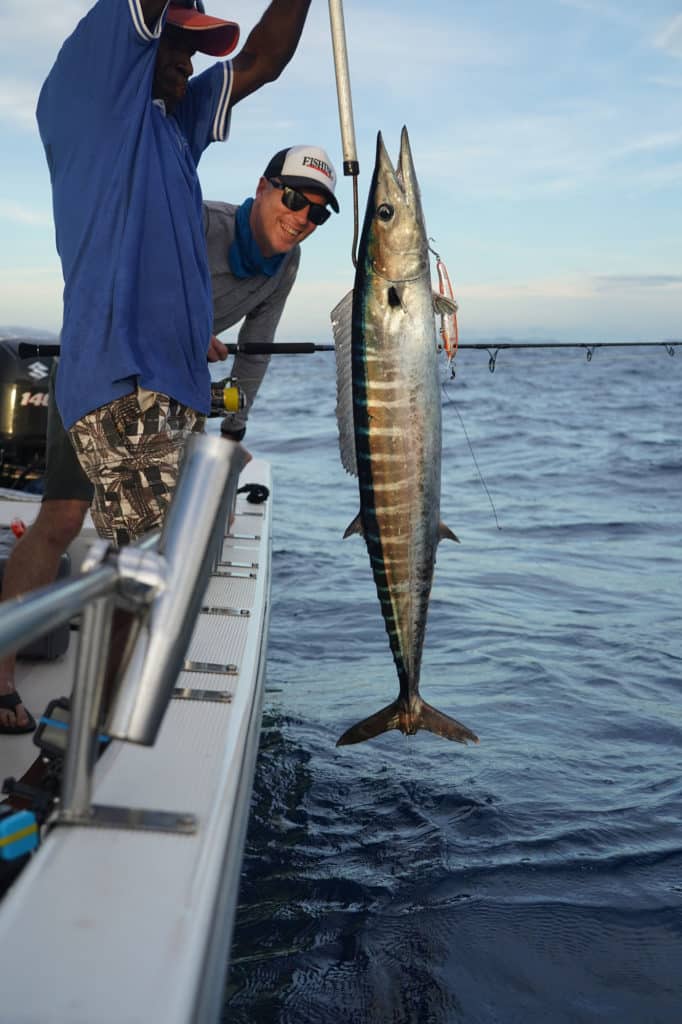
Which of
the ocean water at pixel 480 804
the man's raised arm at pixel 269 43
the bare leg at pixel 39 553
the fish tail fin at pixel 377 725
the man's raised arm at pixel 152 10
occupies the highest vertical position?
the man's raised arm at pixel 269 43

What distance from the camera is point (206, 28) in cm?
269

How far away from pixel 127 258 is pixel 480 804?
2.75 m

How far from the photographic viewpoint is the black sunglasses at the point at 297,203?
3.78m

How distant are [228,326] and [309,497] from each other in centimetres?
775

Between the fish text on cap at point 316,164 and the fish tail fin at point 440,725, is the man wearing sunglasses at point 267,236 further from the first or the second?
the fish tail fin at point 440,725

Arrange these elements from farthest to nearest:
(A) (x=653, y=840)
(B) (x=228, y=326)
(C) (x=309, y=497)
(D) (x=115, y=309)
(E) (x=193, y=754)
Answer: (C) (x=309, y=497)
(B) (x=228, y=326)
(A) (x=653, y=840)
(D) (x=115, y=309)
(E) (x=193, y=754)

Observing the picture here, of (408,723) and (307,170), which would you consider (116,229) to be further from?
(408,723)

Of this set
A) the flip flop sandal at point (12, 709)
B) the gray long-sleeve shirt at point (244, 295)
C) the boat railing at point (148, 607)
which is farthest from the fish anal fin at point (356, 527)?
the gray long-sleeve shirt at point (244, 295)

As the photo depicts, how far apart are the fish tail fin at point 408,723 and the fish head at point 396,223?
123 cm

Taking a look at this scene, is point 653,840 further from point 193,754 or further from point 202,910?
point 202,910

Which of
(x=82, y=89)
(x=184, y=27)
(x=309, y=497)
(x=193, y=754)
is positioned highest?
(x=184, y=27)

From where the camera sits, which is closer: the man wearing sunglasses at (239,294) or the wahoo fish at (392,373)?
the wahoo fish at (392,373)

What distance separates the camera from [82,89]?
103 inches

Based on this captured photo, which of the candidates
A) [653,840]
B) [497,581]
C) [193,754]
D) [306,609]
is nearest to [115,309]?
[193,754]
